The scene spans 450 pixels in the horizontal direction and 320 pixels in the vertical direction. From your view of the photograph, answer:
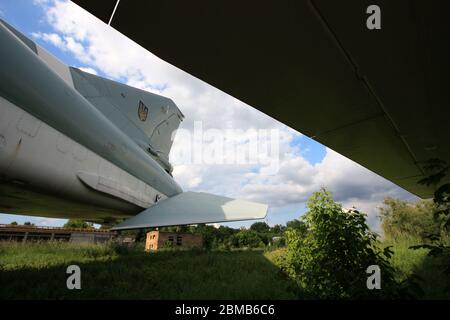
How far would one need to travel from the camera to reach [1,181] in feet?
11.6

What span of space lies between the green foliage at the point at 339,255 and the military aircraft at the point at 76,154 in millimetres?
1984

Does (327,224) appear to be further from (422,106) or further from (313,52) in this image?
(313,52)

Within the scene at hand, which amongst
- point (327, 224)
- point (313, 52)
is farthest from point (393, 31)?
point (327, 224)

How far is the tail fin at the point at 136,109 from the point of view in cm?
706

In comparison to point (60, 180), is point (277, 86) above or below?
above

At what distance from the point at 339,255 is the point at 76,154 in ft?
14.4

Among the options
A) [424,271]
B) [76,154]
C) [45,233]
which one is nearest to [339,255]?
[76,154]

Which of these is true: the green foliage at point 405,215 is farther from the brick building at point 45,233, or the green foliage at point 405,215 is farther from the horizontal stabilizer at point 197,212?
the brick building at point 45,233

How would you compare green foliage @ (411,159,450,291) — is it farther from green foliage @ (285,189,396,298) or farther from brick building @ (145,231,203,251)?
brick building @ (145,231,203,251)

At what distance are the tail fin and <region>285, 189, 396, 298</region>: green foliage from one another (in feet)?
20.1

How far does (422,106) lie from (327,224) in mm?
Answer: 1547

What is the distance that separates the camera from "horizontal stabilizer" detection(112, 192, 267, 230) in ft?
17.4

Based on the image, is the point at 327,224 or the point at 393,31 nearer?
the point at 393,31

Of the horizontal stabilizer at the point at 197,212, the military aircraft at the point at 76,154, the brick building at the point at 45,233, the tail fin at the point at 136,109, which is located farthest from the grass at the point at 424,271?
the brick building at the point at 45,233
